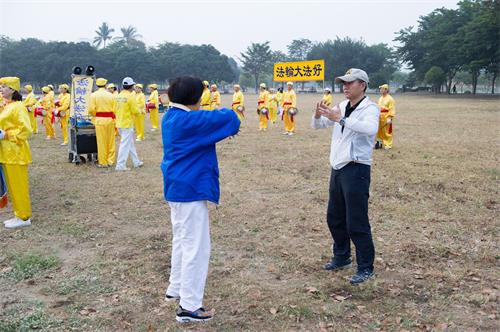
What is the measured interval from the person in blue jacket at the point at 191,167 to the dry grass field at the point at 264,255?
533 millimetres

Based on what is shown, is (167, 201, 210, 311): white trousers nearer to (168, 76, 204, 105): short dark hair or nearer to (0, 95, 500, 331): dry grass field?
(0, 95, 500, 331): dry grass field

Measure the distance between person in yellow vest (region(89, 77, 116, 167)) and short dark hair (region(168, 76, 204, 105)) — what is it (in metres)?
6.59

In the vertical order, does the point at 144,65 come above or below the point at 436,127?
above

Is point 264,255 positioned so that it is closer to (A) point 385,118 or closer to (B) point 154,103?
(A) point 385,118

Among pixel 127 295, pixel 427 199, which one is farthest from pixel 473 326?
pixel 427 199

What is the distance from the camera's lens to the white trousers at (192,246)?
3504mm

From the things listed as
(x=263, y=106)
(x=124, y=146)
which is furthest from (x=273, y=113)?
(x=124, y=146)

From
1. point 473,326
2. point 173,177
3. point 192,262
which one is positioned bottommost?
point 473,326

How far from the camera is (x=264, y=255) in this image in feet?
17.0

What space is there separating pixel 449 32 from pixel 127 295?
56.2m

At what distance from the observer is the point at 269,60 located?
8219 centimetres

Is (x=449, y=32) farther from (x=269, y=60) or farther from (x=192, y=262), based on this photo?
(x=192, y=262)

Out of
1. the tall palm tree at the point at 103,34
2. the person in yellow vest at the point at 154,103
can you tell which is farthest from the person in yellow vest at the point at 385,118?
the tall palm tree at the point at 103,34

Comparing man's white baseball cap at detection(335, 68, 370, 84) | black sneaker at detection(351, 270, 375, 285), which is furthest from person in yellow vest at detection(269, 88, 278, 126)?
black sneaker at detection(351, 270, 375, 285)
